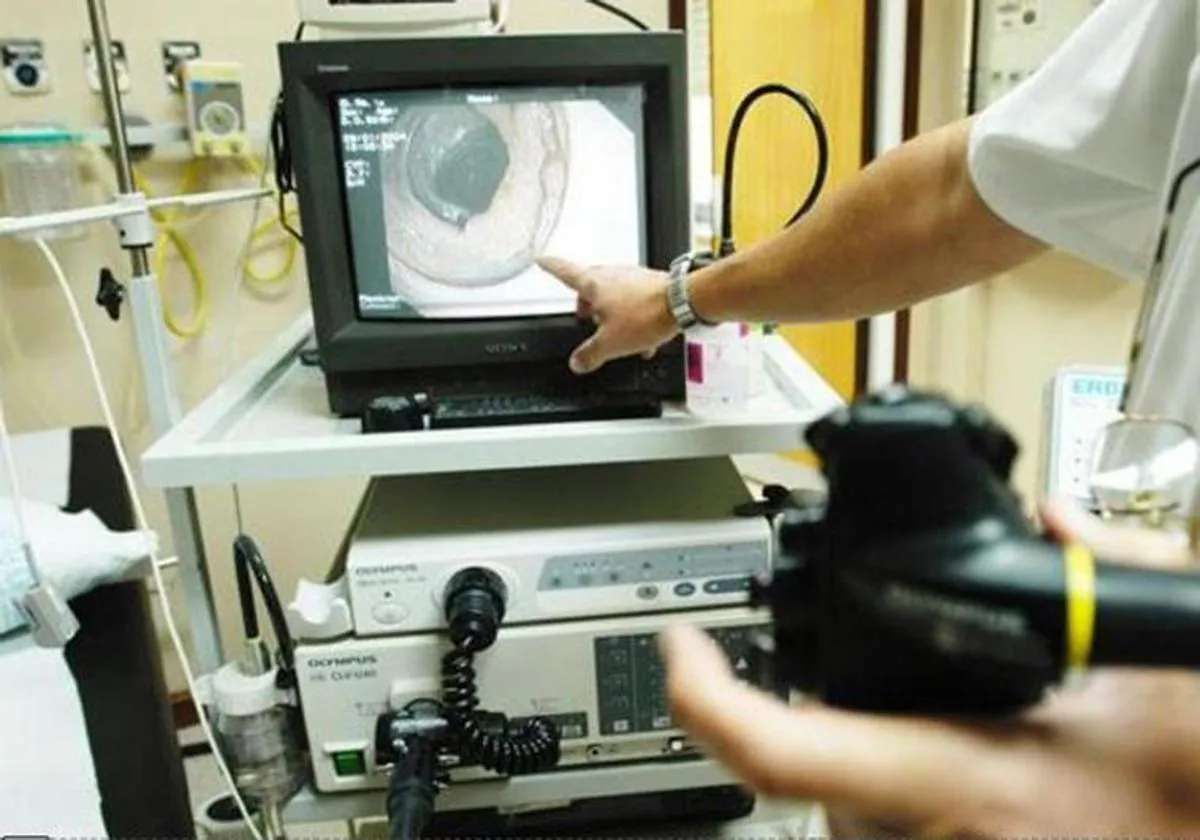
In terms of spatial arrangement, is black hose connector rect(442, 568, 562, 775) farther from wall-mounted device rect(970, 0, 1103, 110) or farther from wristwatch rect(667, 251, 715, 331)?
wall-mounted device rect(970, 0, 1103, 110)

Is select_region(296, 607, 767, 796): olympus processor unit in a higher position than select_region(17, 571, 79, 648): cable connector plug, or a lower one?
lower

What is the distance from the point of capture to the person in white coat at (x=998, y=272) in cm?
24

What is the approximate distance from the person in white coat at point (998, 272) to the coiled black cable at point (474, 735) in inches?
11.4

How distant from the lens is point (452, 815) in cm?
96

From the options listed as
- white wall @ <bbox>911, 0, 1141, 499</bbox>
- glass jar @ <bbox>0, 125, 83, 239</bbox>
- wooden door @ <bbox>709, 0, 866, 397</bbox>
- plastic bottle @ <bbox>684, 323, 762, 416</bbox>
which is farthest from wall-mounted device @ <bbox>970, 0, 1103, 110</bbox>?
glass jar @ <bbox>0, 125, 83, 239</bbox>

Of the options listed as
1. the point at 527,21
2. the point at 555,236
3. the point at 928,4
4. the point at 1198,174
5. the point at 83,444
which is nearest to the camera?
the point at 1198,174

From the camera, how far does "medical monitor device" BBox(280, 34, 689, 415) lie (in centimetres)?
82

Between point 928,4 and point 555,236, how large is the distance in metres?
1.48

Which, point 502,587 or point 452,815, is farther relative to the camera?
point 452,815

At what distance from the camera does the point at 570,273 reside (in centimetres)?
88

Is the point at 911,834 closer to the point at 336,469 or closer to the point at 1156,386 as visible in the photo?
the point at 1156,386

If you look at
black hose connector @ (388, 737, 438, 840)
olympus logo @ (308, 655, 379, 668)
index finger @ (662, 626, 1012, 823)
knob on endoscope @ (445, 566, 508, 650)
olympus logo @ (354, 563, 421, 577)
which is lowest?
black hose connector @ (388, 737, 438, 840)

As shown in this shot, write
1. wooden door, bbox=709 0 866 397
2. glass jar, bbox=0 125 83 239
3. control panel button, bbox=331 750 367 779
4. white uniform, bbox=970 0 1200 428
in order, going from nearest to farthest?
white uniform, bbox=970 0 1200 428, control panel button, bbox=331 750 367 779, glass jar, bbox=0 125 83 239, wooden door, bbox=709 0 866 397

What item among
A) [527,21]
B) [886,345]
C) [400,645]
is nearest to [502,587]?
[400,645]
